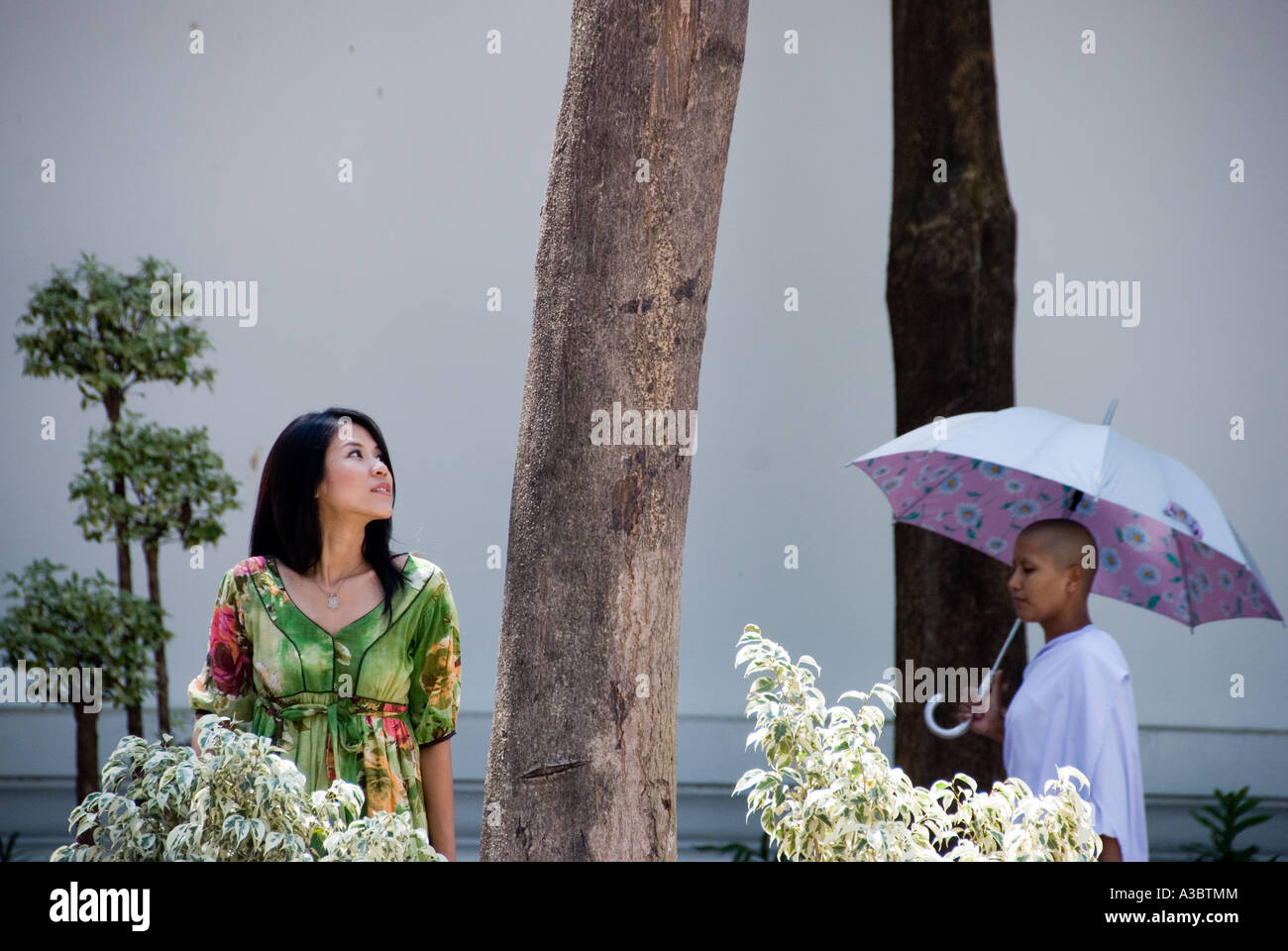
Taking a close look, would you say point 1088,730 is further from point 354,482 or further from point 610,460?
point 354,482

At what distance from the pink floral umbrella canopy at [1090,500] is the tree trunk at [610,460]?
1.00m

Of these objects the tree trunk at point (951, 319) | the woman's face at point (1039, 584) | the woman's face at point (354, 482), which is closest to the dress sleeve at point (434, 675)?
the woman's face at point (354, 482)

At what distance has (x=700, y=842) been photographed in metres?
6.04

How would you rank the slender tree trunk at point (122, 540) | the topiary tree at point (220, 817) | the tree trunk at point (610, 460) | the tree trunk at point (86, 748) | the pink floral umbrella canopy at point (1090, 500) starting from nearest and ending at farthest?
the topiary tree at point (220, 817)
the tree trunk at point (610, 460)
the pink floral umbrella canopy at point (1090, 500)
the slender tree trunk at point (122, 540)
the tree trunk at point (86, 748)

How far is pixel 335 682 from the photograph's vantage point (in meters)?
2.73

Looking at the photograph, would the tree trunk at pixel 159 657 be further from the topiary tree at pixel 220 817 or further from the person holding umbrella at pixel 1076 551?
the topiary tree at pixel 220 817

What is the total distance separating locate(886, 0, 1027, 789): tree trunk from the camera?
4410mm

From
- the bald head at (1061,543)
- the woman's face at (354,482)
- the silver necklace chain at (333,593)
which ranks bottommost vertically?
the silver necklace chain at (333,593)

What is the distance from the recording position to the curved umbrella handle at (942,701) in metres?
3.44

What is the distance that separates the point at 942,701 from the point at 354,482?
241 cm

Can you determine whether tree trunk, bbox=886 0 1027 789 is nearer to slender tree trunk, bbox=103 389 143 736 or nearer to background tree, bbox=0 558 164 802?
background tree, bbox=0 558 164 802

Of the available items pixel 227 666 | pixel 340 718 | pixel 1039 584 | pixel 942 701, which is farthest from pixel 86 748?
pixel 1039 584
